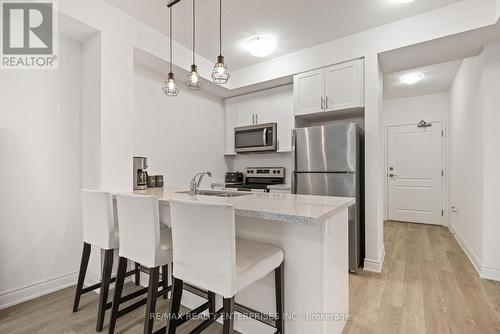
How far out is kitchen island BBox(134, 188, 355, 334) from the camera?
51.8 inches

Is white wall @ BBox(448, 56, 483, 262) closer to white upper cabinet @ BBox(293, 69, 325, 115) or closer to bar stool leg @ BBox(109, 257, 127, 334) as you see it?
white upper cabinet @ BBox(293, 69, 325, 115)

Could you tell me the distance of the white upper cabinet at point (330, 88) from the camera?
2.81m

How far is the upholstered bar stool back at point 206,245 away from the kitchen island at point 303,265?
223 mm

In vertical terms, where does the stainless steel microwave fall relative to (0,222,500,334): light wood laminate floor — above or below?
above

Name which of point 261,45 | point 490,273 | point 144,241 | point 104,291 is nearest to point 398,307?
point 490,273

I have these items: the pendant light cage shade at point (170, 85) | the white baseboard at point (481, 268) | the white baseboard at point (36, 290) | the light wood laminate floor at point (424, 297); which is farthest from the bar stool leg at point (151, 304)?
the white baseboard at point (481, 268)

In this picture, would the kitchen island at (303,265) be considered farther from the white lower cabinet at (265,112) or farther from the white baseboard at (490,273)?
the white lower cabinet at (265,112)

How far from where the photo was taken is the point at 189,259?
123 cm

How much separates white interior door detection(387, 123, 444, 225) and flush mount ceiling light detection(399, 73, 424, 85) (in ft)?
4.13

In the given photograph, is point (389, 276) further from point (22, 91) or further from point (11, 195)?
point (22, 91)

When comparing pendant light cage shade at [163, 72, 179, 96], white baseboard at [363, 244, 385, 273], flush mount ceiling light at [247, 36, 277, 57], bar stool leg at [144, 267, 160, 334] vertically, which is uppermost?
flush mount ceiling light at [247, 36, 277, 57]

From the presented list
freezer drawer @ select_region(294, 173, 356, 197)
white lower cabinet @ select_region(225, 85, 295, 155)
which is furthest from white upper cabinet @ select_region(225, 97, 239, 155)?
freezer drawer @ select_region(294, 173, 356, 197)

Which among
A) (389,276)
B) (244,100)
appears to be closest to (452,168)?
(389,276)

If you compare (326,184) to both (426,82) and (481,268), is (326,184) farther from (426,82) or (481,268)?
(426,82)
